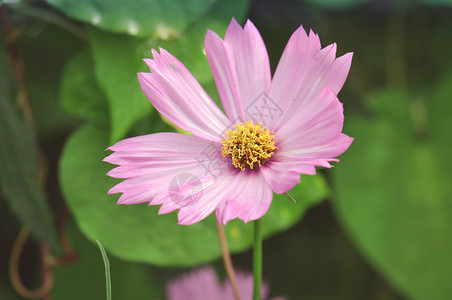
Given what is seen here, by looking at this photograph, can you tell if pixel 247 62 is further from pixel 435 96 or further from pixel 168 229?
pixel 435 96

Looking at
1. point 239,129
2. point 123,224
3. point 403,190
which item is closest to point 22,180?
point 123,224

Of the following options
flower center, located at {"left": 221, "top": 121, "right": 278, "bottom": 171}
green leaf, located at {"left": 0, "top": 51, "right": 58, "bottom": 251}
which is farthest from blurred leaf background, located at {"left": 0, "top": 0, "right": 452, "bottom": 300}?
flower center, located at {"left": 221, "top": 121, "right": 278, "bottom": 171}

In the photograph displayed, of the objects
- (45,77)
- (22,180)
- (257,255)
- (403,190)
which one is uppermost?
(45,77)

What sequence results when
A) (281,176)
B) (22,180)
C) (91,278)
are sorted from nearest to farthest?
(281,176) < (22,180) < (91,278)

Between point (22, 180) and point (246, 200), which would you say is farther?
point (22, 180)

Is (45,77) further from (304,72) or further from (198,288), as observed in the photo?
(304,72)

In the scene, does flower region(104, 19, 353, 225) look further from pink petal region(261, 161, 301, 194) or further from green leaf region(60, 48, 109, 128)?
green leaf region(60, 48, 109, 128)
